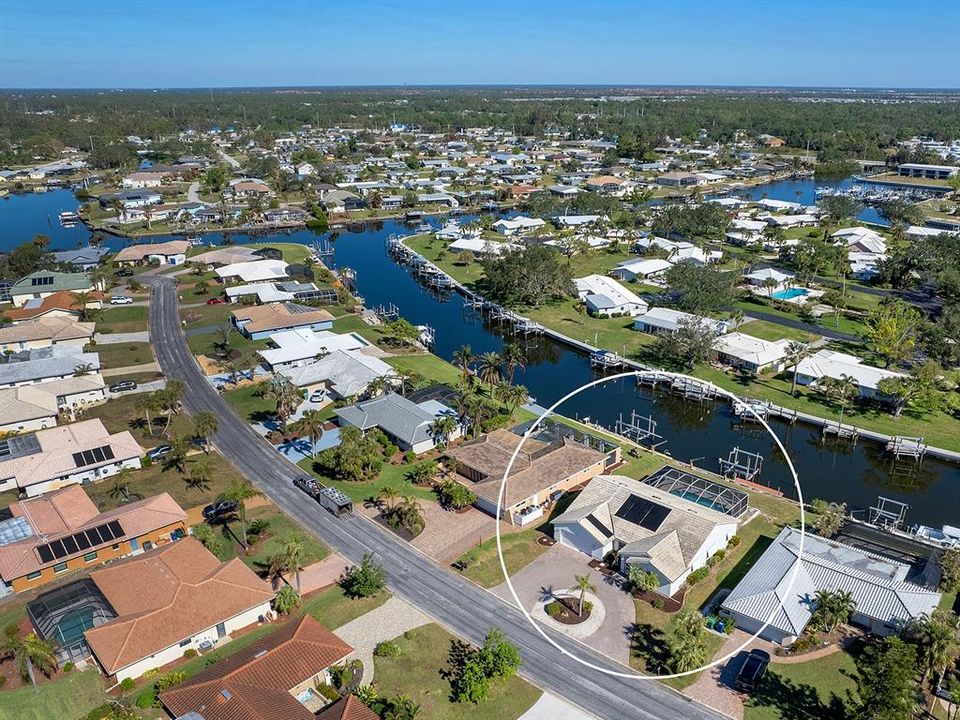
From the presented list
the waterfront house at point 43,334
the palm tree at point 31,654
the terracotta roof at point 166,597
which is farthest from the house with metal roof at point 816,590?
the waterfront house at point 43,334

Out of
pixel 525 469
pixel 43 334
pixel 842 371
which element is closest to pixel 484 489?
pixel 525 469

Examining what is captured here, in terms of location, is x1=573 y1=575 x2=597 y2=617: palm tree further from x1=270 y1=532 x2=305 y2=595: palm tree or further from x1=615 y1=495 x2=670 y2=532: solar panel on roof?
x1=270 y1=532 x2=305 y2=595: palm tree

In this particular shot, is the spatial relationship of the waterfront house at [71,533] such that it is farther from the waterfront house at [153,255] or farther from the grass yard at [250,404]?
the waterfront house at [153,255]

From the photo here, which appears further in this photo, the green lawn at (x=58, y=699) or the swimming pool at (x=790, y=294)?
the swimming pool at (x=790, y=294)

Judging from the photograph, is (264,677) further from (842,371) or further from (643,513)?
(842,371)

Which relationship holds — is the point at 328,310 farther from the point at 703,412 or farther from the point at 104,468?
the point at 703,412

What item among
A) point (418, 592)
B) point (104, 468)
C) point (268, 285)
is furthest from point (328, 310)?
point (418, 592)
